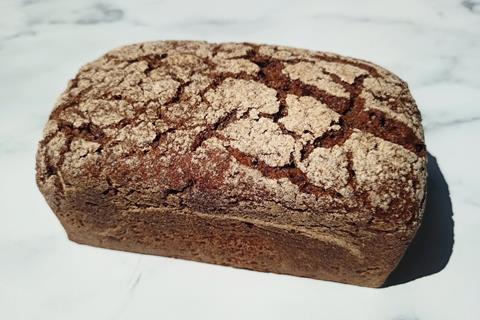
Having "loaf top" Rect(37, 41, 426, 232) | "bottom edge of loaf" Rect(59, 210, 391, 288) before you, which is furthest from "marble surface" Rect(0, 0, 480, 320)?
"loaf top" Rect(37, 41, 426, 232)

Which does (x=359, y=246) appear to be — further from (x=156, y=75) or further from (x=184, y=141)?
(x=156, y=75)

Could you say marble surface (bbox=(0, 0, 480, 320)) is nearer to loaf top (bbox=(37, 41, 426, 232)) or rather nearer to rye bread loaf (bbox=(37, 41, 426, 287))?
rye bread loaf (bbox=(37, 41, 426, 287))

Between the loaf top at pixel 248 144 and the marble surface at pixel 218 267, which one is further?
the marble surface at pixel 218 267

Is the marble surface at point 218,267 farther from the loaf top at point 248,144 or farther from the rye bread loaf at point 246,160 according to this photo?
the loaf top at point 248,144

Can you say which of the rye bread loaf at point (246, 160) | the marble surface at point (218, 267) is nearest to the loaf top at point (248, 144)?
the rye bread loaf at point (246, 160)

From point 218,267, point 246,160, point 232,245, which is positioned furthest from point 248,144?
point 218,267

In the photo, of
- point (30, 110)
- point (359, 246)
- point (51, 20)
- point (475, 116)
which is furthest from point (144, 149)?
point (51, 20)
